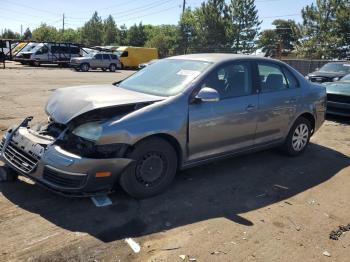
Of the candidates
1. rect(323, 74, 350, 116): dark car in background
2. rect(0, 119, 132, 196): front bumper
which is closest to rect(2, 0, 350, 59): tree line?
rect(323, 74, 350, 116): dark car in background

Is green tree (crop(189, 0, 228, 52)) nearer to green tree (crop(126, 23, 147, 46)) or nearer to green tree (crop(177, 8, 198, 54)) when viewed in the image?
green tree (crop(177, 8, 198, 54))

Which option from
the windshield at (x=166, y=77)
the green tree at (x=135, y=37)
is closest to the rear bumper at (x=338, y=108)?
the windshield at (x=166, y=77)

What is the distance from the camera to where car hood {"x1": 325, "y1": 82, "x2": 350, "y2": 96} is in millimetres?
9917

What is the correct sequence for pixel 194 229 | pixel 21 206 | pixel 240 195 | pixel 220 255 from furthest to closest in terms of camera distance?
pixel 240 195
pixel 21 206
pixel 194 229
pixel 220 255

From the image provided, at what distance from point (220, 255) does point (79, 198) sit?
1.78m

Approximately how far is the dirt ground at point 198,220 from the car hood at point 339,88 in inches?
179

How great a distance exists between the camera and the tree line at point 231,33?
45781 mm

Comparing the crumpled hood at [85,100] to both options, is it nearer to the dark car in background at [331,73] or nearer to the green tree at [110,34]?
the dark car in background at [331,73]

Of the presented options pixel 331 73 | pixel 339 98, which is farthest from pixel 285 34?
pixel 339 98

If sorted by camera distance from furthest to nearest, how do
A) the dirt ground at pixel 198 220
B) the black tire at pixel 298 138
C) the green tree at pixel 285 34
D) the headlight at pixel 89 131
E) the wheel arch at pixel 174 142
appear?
the green tree at pixel 285 34 < the black tire at pixel 298 138 < the wheel arch at pixel 174 142 < the headlight at pixel 89 131 < the dirt ground at pixel 198 220

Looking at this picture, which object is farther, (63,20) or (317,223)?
(63,20)

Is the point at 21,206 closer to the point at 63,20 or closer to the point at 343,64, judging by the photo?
the point at 343,64

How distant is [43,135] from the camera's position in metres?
4.67

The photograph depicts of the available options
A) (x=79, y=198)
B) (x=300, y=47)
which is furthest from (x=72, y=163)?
(x=300, y=47)
